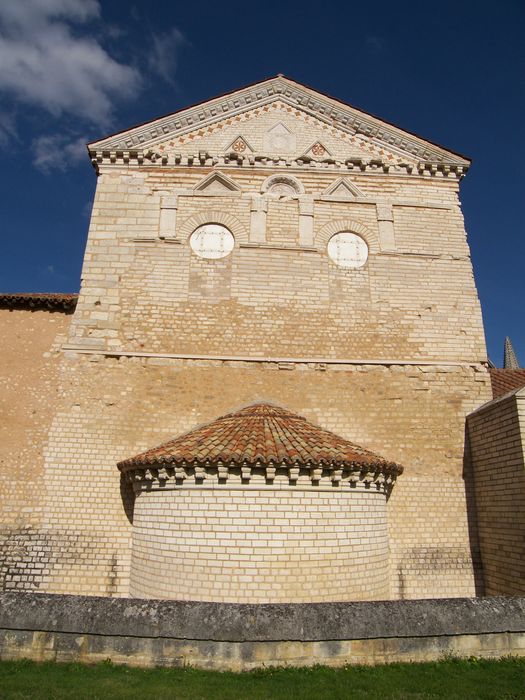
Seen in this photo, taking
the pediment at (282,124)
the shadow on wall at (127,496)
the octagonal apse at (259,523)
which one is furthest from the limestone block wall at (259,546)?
the pediment at (282,124)

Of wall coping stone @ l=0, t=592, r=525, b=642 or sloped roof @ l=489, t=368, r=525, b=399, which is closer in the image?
wall coping stone @ l=0, t=592, r=525, b=642

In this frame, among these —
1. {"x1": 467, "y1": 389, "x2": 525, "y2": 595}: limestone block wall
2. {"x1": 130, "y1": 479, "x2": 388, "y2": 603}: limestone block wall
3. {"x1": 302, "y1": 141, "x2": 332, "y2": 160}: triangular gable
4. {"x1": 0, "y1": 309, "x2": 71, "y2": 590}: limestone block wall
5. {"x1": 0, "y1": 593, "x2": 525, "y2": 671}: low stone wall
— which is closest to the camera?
{"x1": 0, "y1": 593, "x2": 525, "y2": 671}: low stone wall

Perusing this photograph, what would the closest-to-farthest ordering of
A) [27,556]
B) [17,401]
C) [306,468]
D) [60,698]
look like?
[60,698]
[306,468]
[27,556]
[17,401]

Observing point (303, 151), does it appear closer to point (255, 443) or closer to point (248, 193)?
point (248, 193)

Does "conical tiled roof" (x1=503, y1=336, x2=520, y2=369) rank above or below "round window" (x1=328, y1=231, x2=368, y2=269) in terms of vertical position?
above

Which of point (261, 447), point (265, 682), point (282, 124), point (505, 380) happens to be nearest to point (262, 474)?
point (261, 447)

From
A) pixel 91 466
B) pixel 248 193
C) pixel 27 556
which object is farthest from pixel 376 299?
pixel 27 556

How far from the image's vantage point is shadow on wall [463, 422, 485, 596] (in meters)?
10.2

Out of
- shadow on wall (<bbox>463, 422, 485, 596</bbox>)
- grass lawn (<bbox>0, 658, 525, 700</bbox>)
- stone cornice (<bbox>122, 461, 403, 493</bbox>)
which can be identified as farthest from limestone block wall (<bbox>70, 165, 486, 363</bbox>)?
grass lawn (<bbox>0, 658, 525, 700</bbox>)

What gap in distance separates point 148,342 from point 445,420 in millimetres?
7489

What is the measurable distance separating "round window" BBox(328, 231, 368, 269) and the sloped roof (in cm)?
490

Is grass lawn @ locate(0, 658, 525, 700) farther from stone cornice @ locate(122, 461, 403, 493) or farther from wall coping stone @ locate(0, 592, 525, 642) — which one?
stone cornice @ locate(122, 461, 403, 493)

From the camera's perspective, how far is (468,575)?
10.2 metres

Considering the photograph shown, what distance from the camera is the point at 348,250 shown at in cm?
1265
